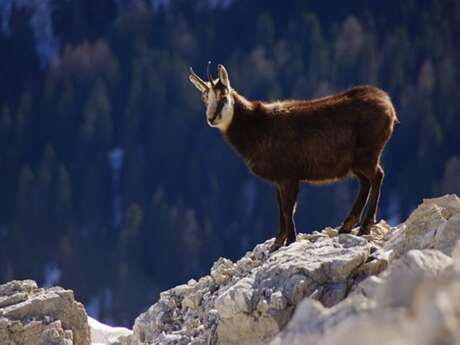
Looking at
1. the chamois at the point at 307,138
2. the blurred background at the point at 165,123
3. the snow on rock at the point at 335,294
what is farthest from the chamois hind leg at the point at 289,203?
the blurred background at the point at 165,123

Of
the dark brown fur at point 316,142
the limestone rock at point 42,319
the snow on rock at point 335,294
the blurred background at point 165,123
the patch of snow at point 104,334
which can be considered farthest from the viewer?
the blurred background at point 165,123

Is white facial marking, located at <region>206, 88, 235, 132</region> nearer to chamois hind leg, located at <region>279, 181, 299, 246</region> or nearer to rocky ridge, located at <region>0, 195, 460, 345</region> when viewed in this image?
chamois hind leg, located at <region>279, 181, 299, 246</region>

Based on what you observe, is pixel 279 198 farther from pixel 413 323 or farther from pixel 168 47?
pixel 168 47

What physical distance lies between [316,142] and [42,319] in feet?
10.9

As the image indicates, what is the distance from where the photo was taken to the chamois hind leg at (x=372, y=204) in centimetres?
1641

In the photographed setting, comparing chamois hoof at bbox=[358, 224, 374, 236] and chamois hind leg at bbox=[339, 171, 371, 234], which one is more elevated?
chamois hind leg at bbox=[339, 171, 371, 234]

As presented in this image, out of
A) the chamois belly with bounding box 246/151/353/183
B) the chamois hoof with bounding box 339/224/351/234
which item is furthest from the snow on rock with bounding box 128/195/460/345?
the chamois belly with bounding box 246/151/353/183

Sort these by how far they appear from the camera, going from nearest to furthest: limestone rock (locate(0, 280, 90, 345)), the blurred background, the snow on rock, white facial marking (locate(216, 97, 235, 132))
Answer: the snow on rock < limestone rock (locate(0, 280, 90, 345)) < white facial marking (locate(216, 97, 235, 132)) < the blurred background

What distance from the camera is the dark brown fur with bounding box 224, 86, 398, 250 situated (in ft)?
54.2

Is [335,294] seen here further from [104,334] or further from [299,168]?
[104,334]

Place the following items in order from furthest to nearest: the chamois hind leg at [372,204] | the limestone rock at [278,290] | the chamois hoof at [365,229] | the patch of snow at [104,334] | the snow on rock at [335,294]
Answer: the patch of snow at [104,334]
the chamois hind leg at [372,204]
the chamois hoof at [365,229]
the limestone rock at [278,290]
the snow on rock at [335,294]

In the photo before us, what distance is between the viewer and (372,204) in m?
16.8

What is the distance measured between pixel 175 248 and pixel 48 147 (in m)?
12.8

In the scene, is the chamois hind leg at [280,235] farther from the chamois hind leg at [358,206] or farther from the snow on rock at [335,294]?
the chamois hind leg at [358,206]
